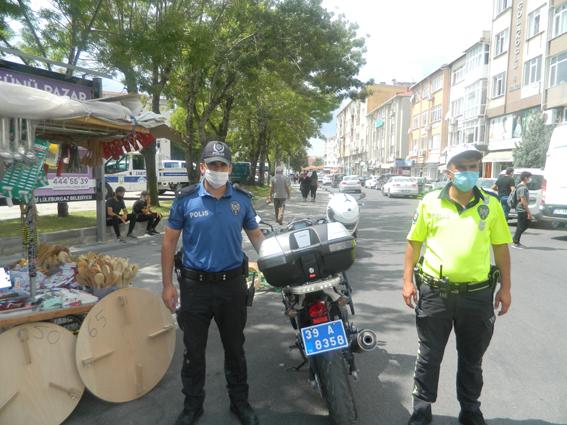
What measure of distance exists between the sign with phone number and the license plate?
8221 mm

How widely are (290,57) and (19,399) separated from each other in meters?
15.5

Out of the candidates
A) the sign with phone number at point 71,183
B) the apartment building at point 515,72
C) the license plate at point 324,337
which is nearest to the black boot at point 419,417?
the license plate at point 324,337

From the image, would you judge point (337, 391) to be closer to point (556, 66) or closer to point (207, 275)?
point (207, 275)

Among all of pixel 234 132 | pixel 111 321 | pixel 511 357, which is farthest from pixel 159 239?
pixel 234 132

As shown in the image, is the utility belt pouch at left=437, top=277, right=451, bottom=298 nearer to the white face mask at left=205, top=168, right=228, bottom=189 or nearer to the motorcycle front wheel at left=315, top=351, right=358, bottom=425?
the motorcycle front wheel at left=315, top=351, right=358, bottom=425

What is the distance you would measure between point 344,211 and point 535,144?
21356 mm

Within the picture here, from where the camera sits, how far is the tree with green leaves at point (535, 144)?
2398 centimetres

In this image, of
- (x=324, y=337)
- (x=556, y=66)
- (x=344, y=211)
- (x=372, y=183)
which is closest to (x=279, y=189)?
(x=344, y=211)

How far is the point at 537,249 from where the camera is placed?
9.48 m

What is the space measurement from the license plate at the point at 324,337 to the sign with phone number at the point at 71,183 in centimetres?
822

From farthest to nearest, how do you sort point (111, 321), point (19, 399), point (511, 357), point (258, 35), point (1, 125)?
point (258, 35)
point (511, 357)
point (111, 321)
point (1, 125)
point (19, 399)

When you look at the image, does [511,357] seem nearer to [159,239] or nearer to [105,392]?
→ [105,392]

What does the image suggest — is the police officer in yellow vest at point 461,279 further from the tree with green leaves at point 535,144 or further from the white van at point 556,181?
the tree with green leaves at point 535,144

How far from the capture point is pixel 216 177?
9.80 feet
